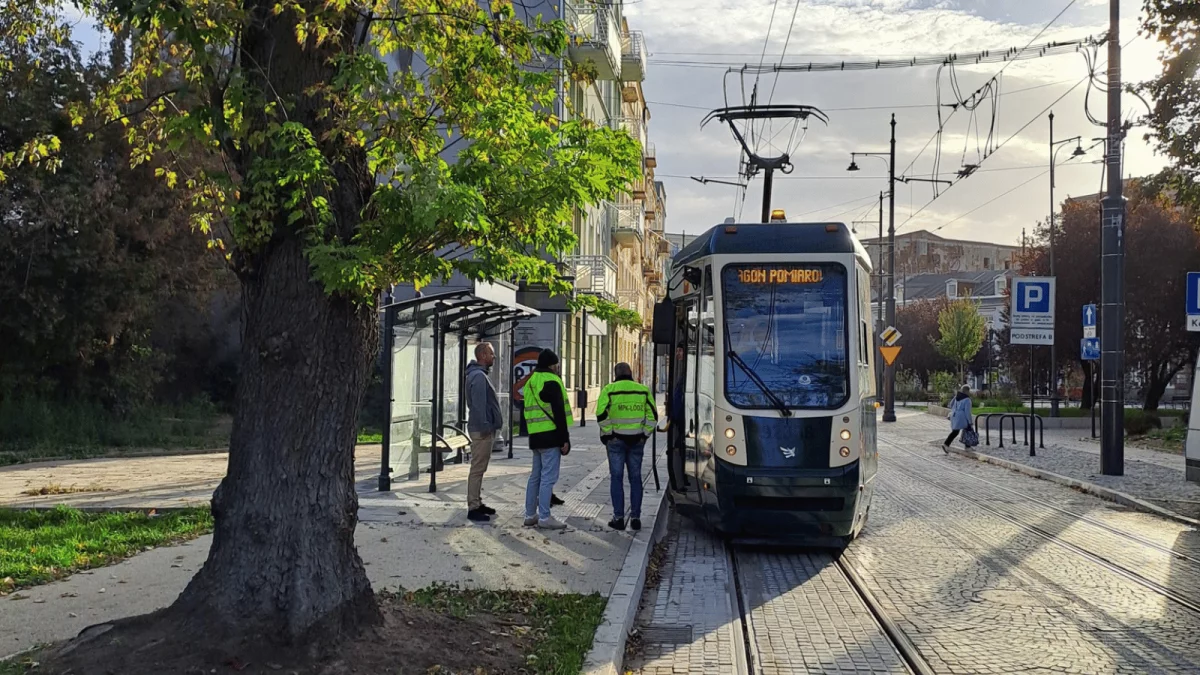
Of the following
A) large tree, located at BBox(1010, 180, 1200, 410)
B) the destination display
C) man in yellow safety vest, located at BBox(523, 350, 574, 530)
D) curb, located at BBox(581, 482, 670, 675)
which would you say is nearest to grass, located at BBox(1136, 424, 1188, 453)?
Result: large tree, located at BBox(1010, 180, 1200, 410)

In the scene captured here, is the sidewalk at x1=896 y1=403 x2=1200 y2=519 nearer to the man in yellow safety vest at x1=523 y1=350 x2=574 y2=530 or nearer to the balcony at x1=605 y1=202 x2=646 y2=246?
the man in yellow safety vest at x1=523 y1=350 x2=574 y2=530

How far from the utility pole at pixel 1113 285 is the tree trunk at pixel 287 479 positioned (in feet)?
52.1

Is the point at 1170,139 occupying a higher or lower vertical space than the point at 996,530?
higher

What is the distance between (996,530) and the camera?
1181cm

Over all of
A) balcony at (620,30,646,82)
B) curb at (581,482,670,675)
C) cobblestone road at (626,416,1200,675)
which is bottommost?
cobblestone road at (626,416,1200,675)

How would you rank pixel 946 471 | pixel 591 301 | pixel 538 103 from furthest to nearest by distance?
pixel 946 471 < pixel 591 301 < pixel 538 103

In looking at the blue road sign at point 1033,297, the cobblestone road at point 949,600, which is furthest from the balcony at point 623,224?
the cobblestone road at point 949,600

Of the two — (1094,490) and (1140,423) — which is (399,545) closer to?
(1094,490)

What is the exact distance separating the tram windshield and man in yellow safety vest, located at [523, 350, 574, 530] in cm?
190

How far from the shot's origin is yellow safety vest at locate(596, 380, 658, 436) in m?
10.8

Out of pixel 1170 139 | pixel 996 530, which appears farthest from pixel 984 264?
pixel 996 530

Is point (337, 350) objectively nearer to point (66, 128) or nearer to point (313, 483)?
point (313, 483)

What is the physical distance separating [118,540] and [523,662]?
5304mm

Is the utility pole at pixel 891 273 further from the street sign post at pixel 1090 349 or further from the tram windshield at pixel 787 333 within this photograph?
the tram windshield at pixel 787 333
